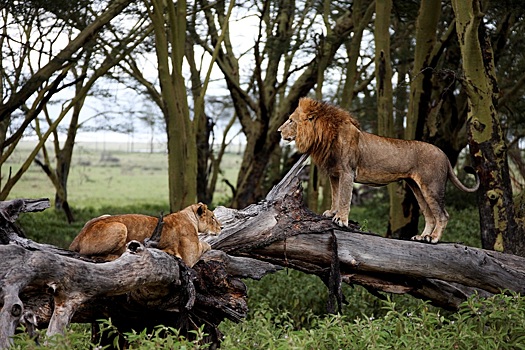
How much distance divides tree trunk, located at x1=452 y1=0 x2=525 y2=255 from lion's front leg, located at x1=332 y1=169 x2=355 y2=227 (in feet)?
6.50

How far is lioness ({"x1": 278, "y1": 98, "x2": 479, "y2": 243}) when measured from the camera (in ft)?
17.7

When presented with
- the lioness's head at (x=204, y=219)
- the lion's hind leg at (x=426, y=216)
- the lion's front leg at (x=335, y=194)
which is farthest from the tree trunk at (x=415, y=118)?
the lioness's head at (x=204, y=219)

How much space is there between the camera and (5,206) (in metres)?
4.64

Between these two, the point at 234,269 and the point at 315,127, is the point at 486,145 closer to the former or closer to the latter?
the point at 315,127

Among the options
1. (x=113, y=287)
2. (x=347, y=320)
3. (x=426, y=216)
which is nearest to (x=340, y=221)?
(x=426, y=216)

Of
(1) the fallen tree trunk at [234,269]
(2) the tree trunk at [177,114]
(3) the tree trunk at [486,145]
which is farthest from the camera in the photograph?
(2) the tree trunk at [177,114]

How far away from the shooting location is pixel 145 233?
474 cm

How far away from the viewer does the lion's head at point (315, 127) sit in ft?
17.7

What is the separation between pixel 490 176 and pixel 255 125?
740cm

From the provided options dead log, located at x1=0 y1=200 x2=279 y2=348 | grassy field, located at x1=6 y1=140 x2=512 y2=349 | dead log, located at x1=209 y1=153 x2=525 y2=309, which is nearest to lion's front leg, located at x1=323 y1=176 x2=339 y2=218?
dead log, located at x1=209 y1=153 x2=525 y2=309

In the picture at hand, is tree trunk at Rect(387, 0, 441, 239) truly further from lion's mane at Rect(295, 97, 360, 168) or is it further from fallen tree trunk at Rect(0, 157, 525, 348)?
lion's mane at Rect(295, 97, 360, 168)

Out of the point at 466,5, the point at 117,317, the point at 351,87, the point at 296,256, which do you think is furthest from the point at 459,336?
the point at 351,87

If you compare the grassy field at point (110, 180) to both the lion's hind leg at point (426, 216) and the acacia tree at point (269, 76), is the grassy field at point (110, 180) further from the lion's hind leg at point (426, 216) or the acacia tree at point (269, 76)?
the lion's hind leg at point (426, 216)

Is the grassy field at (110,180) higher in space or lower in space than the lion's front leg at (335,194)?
lower
